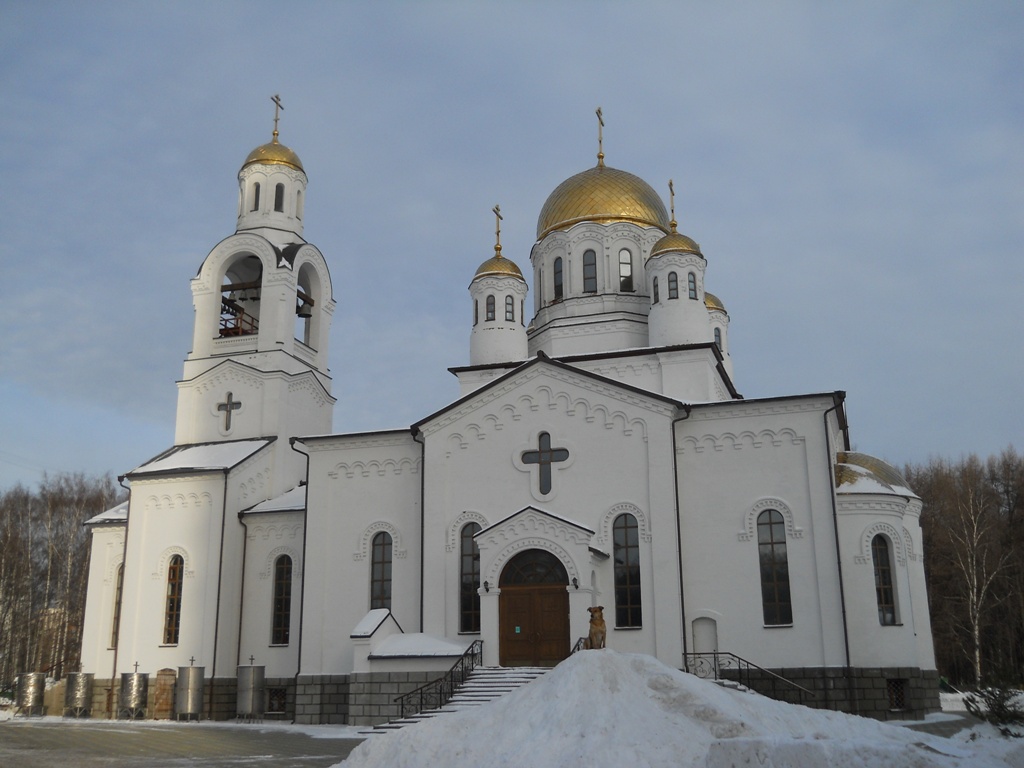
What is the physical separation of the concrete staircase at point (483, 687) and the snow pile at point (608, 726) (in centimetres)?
426

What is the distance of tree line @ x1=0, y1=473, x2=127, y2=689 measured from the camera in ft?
109

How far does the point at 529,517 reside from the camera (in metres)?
20.5

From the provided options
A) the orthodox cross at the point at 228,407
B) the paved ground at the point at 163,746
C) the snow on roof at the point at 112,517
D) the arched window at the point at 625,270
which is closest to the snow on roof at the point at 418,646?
the paved ground at the point at 163,746

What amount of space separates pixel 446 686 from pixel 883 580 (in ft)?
30.7

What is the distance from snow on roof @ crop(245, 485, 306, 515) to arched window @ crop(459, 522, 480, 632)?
502cm

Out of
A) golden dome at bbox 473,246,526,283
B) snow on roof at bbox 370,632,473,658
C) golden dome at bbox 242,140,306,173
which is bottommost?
snow on roof at bbox 370,632,473,658

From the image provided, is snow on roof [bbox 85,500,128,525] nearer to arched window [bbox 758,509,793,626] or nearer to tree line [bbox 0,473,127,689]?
tree line [bbox 0,473,127,689]

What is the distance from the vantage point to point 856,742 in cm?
811

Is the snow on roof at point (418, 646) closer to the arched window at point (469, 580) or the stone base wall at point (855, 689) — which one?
the arched window at point (469, 580)

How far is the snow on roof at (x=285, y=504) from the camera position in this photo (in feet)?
81.8

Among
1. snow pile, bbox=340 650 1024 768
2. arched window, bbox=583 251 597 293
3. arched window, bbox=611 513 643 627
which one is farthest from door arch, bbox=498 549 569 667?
arched window, bbox=583 251 597 293

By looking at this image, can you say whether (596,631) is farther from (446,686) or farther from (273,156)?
(273,156)

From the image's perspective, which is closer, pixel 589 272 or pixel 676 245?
pixel 676 245

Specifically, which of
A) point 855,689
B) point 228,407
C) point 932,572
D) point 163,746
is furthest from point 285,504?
point 932,572
